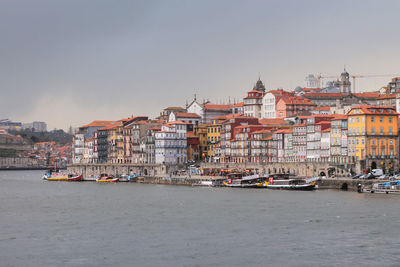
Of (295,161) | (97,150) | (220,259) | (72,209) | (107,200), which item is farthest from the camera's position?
(97,150)

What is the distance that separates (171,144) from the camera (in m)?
155

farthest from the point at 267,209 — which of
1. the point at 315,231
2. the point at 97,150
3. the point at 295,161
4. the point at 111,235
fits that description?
the point at 97,150

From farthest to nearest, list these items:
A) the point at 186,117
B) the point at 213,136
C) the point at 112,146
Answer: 1. the point at 112,146
2. the point at 186,117
3. the point at 213,136

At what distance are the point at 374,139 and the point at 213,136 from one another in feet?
165

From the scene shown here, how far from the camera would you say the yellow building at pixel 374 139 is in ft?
372

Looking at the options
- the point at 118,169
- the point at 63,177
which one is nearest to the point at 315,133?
the point at 118,169

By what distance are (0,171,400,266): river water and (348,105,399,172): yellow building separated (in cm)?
2114

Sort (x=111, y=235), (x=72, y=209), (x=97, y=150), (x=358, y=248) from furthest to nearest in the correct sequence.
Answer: (x=97, y=150) → (x=72, y=209) → (x=111, y=235) → (x=358, y=248)

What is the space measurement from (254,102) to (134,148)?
84.6ft

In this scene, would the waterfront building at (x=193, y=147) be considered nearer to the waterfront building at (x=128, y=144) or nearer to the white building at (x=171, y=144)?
the white building at (x=171, y=144)

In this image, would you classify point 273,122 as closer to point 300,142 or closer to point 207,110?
point 300,142

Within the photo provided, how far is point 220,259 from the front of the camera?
166 ft

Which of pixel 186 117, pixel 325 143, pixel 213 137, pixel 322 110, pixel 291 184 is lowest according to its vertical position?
pixel 291 184

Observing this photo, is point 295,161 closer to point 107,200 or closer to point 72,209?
point 107,200
